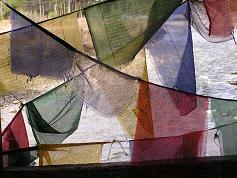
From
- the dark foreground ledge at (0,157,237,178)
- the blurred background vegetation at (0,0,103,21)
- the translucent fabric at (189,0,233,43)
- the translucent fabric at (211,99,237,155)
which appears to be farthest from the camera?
the blurred background vegetation at (0,0,103,21)

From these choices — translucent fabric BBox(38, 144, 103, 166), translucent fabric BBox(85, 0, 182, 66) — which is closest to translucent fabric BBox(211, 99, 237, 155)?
translucent fabric BBox(85, 0, 182, 66)

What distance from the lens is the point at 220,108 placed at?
76.2 inches

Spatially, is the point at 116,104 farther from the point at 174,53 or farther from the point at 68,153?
the point at 174,53

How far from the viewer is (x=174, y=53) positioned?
6.85ft

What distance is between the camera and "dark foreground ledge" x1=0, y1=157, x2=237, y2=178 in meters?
1.76

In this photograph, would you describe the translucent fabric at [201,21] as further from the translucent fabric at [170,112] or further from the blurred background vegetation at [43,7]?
the blurred background vegetation at [43,7]

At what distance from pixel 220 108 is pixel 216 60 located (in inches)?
252

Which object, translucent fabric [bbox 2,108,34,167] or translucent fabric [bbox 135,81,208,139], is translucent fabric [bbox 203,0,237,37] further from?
translucent fabric [bbox 2,108,34,167]

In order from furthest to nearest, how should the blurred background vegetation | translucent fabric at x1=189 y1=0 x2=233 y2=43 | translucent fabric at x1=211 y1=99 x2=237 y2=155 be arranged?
the blurred background vegetation, translucent fabric at x1=189 y1=0 x2=233 y2=43, translucent fabric at x1=211 y1=99 x2=237 y2=155

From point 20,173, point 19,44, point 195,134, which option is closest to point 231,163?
point 195,134

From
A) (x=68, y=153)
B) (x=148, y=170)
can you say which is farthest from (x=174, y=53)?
(x=68, y=153)

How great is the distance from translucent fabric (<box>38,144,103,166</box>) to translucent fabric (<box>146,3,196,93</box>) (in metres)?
0.56

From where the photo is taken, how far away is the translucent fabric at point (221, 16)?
1.94 m

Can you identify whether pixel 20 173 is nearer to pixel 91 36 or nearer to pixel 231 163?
pixel 91 36
